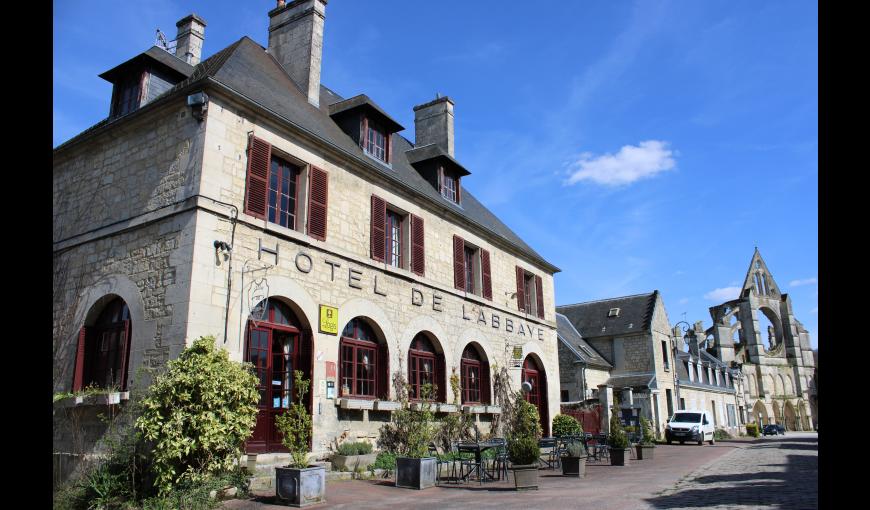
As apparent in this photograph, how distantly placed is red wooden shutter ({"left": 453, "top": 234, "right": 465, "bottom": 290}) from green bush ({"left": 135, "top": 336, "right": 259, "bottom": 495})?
8.26 metres

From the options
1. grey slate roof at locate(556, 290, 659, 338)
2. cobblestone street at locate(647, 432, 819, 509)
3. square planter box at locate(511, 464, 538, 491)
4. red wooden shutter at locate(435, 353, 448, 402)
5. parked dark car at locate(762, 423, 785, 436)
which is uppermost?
grey slate roof at locate(556, 290, 659, 338)

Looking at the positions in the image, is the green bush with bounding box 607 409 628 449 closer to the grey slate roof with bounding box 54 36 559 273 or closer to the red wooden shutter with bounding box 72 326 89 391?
the grey slate roof with bounding box 54 36 559 273

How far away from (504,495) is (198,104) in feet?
25.2

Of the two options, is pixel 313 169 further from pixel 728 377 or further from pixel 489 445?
pixel 728 377

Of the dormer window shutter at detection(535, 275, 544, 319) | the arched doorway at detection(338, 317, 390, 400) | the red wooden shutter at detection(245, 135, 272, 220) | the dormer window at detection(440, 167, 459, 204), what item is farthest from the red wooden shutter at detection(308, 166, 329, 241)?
the dormer window shutter at detection(535, 275, 544, 319)

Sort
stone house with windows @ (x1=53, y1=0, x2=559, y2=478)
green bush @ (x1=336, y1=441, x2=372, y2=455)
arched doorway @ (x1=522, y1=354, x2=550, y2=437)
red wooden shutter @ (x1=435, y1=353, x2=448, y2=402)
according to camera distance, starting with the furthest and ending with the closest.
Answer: arched doorway @ (x1=522, y1=354, x2=550, y2=437)
red wooden shutter @ (x1=435, y1=353, x2=448, y2=402)
green bush @ (x1=336, y1=441, x2=372, y2=455)
stone house with windows @ (x1=53, y1=0, x2=559, y2=478)

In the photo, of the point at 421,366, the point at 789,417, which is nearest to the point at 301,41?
the point at 421,366

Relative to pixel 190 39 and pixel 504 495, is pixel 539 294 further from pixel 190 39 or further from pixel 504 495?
pixel 190 39

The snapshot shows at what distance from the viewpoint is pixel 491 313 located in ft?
56.8

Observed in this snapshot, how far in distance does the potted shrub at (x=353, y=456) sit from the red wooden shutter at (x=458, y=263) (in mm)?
5686

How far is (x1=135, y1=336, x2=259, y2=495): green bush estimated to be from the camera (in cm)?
781

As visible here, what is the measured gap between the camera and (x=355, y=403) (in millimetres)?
11547
